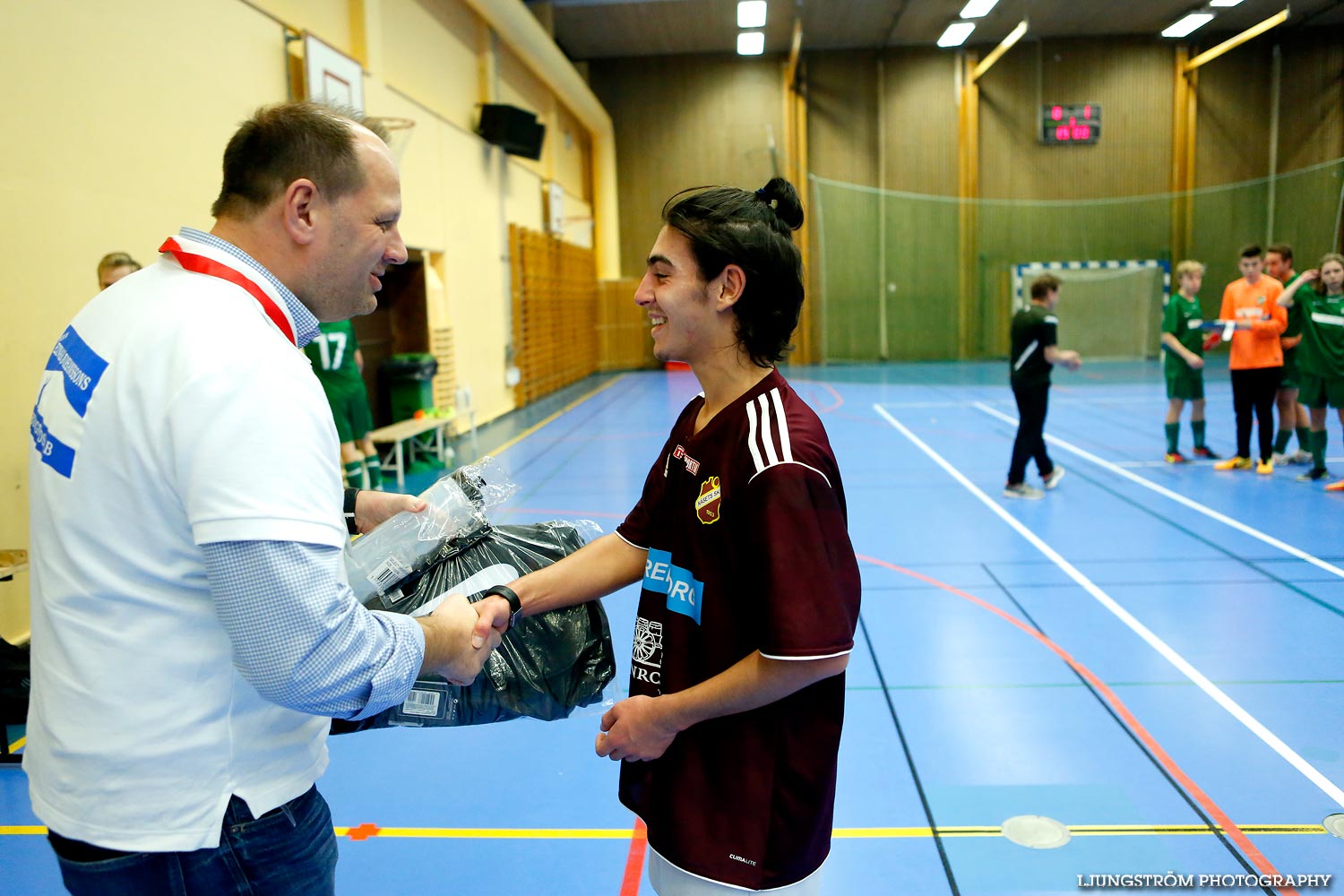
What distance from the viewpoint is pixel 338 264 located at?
4.34 ft

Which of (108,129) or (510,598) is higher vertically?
(108,129)

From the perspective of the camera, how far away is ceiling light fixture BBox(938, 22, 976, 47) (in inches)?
709

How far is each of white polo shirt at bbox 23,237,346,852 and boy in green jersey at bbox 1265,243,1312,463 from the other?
9.30 meters

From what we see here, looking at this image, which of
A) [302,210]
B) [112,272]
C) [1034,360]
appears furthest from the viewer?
[1034,360]

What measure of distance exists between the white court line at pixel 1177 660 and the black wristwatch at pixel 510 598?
2.99 m

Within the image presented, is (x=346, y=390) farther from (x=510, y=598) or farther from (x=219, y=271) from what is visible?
(x=219, y=271)

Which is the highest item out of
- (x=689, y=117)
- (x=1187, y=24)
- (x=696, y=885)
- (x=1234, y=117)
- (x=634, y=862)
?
(x=1187, y=24)

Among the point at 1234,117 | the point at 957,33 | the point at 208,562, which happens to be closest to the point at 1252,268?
the point at 208,562

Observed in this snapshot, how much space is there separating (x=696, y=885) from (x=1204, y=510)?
6.91 m

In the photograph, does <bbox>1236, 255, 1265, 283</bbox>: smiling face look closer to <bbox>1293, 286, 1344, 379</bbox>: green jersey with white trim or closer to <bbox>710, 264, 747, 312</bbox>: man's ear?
<bbox>1293, 286, 1344, 379</bbox>: green jersey with white trim

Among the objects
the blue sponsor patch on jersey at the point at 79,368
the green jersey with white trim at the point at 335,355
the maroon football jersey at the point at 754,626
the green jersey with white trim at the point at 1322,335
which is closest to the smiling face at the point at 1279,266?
the green jersey with white trim at the point at 1322,335

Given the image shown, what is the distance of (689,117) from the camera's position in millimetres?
21250

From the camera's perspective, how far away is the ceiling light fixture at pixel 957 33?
18016 mm

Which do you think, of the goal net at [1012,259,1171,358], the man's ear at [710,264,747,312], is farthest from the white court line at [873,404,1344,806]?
the goal net at [1012,259,1171,358]
